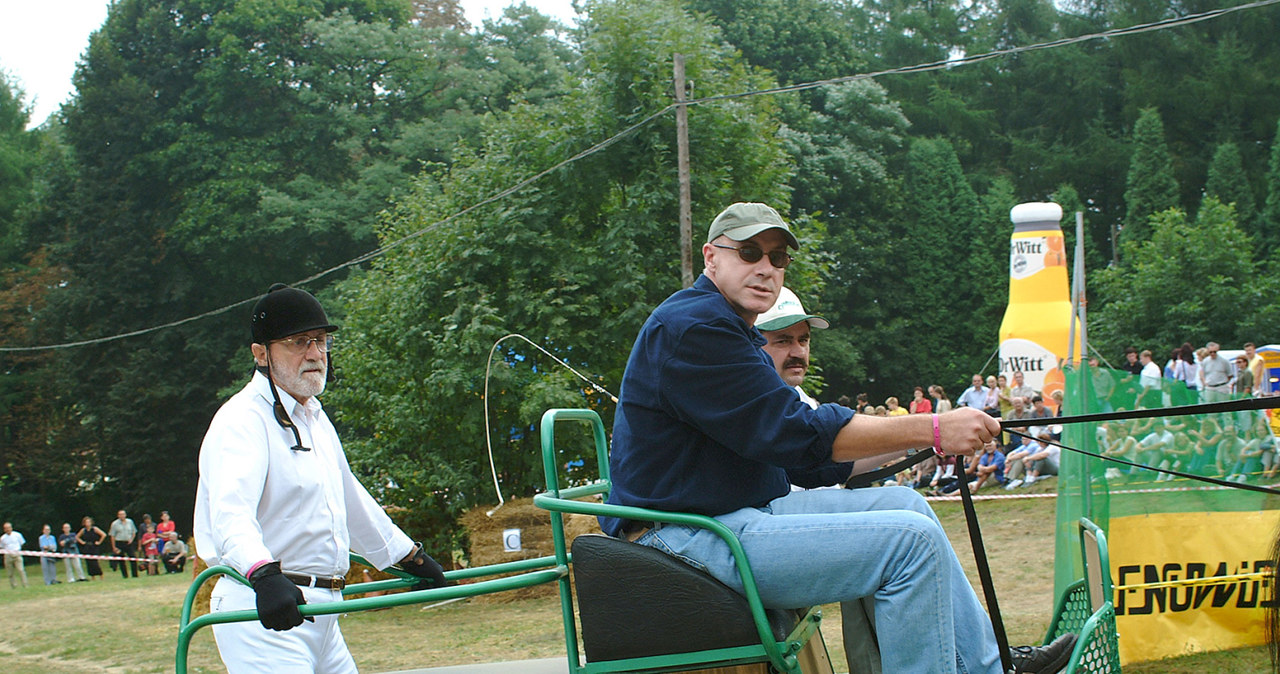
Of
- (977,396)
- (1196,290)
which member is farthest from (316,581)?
(1196,290)

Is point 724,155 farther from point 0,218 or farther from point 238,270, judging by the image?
point 0,218

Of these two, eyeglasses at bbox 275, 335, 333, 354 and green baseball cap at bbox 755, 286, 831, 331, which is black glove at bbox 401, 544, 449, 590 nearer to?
eyeglasses at bbox 275, 335, 333, 354

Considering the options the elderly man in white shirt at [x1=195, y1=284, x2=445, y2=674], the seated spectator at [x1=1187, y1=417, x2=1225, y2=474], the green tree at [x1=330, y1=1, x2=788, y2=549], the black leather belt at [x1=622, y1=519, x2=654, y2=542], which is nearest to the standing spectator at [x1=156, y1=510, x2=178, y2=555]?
the green tree at [x1=330, y1=1, x2=788, y2=549]

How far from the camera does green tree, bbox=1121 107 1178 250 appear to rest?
4094cm

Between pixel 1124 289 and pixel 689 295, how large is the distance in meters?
34.6

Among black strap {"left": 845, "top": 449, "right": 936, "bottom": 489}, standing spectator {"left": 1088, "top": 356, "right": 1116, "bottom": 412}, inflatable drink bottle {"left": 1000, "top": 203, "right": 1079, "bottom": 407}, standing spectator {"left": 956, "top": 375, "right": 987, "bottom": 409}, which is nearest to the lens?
black strap {"left": 845, "top": 449, "right": 936, "bottom": 489}

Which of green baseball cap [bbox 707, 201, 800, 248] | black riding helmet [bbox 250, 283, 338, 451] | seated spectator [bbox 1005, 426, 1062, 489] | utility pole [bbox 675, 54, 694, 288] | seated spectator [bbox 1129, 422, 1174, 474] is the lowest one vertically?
seated spectator [bbox 1005, 426, 1062, 489]

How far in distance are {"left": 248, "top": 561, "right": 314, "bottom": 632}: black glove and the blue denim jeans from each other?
35.8 inches

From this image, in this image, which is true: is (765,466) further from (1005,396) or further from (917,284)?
(917,284)

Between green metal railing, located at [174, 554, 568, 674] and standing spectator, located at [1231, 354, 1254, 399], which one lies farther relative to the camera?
standing spectator, located at [1231, 354, 1254, 399]

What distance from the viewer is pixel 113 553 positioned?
82.3 ft

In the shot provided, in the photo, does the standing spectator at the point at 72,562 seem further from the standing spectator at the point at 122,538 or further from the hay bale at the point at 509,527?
the hay bale at the point at 509,527

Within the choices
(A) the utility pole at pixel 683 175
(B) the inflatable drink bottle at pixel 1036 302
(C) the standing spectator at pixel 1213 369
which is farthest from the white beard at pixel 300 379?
(B) the inflatable drink bottle at pixel 1036 302

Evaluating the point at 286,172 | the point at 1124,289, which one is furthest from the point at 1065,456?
the point at 286,172
